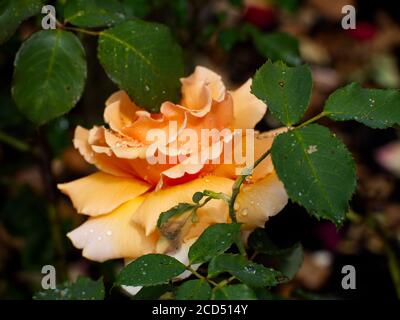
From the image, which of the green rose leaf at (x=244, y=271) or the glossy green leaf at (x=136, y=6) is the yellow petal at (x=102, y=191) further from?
the glossy green leaf at (x=136, y=6)

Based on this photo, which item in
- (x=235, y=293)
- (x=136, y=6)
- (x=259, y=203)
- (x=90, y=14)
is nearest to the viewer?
(x=235, y=293)

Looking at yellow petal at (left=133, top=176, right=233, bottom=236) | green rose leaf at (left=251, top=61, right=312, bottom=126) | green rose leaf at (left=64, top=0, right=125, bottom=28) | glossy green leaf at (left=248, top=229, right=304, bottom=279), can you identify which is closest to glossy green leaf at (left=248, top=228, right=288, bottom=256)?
glossy green leaf at (left=248, top=229, right=304, bottom=279)

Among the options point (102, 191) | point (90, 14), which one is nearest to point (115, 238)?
point (102, 191)

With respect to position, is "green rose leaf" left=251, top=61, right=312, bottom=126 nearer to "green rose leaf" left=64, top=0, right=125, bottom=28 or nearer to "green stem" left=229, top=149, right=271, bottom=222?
"green stem" left=229, top=149, right=271, bottom=222

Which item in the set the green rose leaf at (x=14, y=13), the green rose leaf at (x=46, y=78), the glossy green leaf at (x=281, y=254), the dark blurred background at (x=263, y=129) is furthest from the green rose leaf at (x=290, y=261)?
the green rose leaf at (x=14, y=13)

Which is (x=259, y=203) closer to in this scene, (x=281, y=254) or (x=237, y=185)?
(x=237, y=185)

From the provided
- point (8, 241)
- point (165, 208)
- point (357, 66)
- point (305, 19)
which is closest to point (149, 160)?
point (165, 208)
